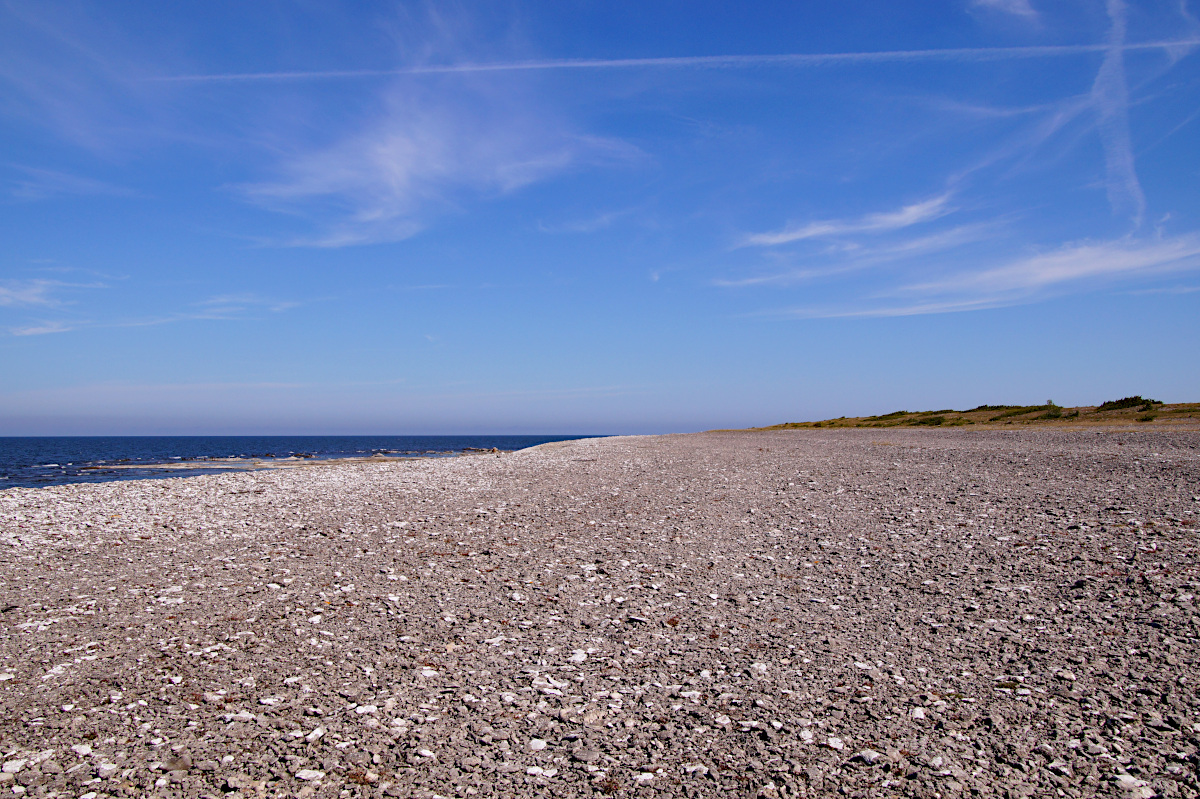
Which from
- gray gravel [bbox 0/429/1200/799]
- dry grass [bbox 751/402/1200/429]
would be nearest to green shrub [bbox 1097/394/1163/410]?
dry grass [bbox 751/402/1200/429]

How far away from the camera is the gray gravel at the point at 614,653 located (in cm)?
452

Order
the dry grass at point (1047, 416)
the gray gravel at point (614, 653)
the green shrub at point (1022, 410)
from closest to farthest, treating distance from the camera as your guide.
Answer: the gray gravel at point (614, 653) → the dry grass at point (1047, 416) → the green shrub at point (1022, 410)

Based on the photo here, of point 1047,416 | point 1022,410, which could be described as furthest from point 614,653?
point 1022,410

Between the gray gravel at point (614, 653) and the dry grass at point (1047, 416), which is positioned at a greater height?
the dry grass at point (1047, 416)

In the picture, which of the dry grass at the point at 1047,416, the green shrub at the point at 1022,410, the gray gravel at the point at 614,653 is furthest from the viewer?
the green shrub at the point at 1022,410

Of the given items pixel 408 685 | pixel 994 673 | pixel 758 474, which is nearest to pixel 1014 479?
pixel 758 474

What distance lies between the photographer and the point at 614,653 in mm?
6520

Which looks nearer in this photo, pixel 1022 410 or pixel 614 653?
pixel 614 653

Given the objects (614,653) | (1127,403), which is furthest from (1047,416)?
(614,653)

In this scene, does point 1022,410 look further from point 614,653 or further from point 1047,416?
point 614,653

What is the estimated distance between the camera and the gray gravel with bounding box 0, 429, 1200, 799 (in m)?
4.52

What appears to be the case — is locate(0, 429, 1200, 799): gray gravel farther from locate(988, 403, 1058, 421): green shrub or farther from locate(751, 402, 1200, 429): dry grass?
locate(988, 403, 1058, 421): green shrub

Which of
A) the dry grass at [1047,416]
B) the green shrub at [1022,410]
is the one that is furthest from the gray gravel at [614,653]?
the green shrub at [1022,410]

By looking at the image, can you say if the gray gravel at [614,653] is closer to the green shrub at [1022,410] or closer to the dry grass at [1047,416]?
the dry grass at [1047,416]
